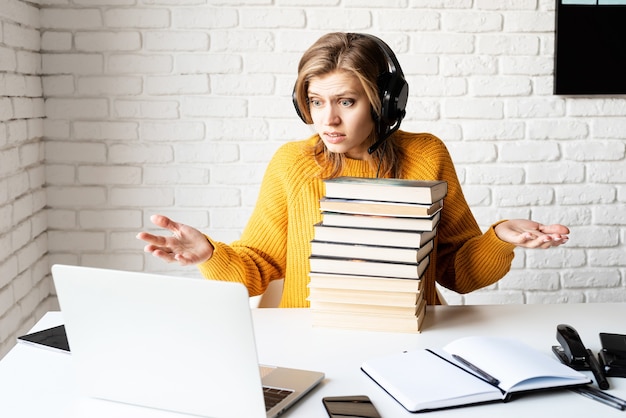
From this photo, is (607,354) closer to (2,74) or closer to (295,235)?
(295,235)

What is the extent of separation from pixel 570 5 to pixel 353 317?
1.77 metres

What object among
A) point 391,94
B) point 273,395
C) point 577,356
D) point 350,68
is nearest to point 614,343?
point 577,356

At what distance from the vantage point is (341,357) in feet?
4.05

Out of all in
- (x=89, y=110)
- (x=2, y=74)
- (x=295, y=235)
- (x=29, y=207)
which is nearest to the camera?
(x=295, y=235)

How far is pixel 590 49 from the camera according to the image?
2676 mm

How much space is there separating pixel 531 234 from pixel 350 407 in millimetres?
616

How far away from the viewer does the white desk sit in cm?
103

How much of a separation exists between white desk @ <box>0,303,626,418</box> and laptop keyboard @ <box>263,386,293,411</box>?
0.10 ft

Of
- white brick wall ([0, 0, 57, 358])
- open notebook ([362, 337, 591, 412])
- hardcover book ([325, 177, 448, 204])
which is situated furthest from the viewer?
white brick wall ([0, 0, 57, 358])

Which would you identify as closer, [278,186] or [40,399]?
[40,399]

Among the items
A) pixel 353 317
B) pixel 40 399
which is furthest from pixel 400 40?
pixel 40 399

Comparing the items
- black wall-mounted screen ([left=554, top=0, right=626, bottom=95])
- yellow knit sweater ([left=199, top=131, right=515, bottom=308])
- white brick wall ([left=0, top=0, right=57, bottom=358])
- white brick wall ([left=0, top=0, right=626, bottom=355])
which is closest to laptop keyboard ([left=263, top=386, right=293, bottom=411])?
yellow knit sweater ([left=199, top=131, right=515, bottom=308])

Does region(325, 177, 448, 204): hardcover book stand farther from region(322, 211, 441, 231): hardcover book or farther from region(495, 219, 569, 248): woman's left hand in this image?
region(495, 219, 569, 248): woman's left hand

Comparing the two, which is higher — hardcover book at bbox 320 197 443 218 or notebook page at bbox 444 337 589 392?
hardcover book at bbox 320 197 443 218
